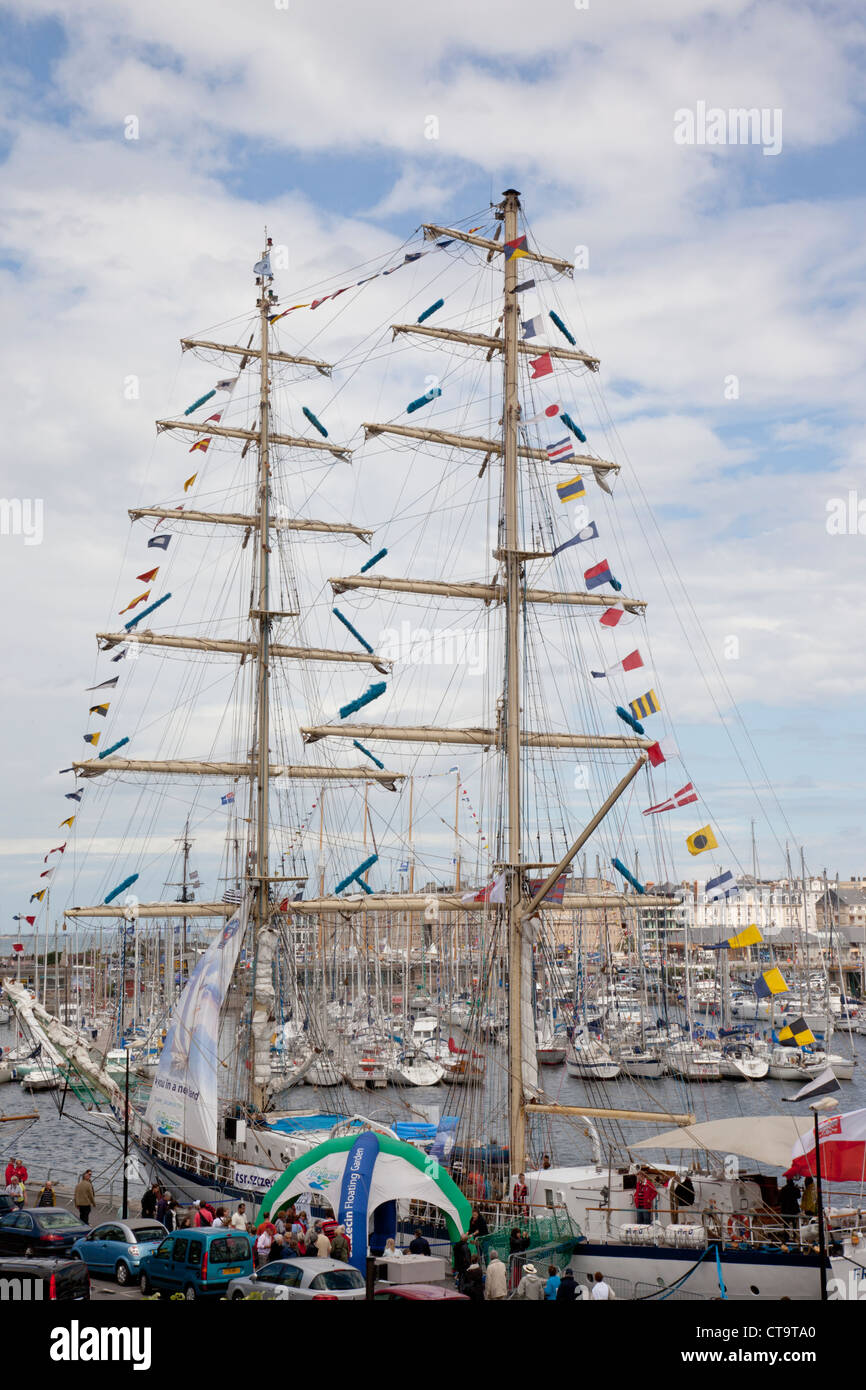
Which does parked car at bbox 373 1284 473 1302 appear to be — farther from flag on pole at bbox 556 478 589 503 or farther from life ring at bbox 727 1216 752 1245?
flag on pole at bbox 556 478 589 503

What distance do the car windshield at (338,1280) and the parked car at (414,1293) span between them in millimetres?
383

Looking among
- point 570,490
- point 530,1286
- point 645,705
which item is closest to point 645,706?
point 645,705

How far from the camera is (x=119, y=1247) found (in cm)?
2628

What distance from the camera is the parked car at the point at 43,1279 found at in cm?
2150

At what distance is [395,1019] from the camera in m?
106

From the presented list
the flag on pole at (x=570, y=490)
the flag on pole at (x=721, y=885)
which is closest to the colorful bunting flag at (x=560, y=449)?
the flag on pole at (x=570, y=490)

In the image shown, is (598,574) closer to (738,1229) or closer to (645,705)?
(645,705)

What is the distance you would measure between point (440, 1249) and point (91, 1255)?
7.17 meters

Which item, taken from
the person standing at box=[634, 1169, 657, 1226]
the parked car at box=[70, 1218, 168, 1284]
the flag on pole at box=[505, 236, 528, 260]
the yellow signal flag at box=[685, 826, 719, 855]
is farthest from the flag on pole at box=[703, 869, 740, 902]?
the flag on pole at box=[505, 236, 528, 260]

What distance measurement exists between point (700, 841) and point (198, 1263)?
45.4 feet

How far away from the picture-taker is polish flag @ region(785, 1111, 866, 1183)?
83.7 feet

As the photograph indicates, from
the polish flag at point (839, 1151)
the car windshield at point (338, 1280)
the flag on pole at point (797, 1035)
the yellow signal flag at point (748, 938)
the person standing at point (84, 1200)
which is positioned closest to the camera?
the car windshield at point (338, 1280)

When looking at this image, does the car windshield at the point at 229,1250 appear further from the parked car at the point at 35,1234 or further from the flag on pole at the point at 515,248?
the flag on pole at the point at 515,248
